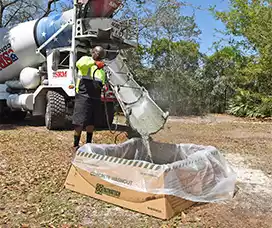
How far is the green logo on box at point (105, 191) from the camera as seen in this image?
337cm

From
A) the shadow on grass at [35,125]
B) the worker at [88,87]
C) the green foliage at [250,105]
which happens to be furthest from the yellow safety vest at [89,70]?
the green foliage at [250,105]

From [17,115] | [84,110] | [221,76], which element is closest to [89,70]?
[84,110]

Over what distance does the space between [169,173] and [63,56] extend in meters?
5.50

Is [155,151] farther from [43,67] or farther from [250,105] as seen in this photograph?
[250,105]

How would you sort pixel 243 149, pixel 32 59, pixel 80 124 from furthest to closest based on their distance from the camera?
pixel 32 59 < pixel 243 149 < pixel 80 124

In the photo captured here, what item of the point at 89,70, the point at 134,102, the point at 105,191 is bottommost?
the point at 105,191

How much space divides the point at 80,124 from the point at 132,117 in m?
0.87

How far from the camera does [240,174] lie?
463 cm

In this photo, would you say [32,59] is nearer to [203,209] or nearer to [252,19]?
[203,209]

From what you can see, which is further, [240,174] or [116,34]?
[116,34]

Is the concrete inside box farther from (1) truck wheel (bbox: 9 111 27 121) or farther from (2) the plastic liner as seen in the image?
(1) truck wheel (bbox: 9 111 27 121)

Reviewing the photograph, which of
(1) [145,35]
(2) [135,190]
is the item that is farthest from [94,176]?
(1) [145,35]

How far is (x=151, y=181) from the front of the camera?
123 inches

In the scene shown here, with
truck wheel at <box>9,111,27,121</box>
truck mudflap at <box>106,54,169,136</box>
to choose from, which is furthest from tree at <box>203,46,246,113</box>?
truck mudflap at <box>106,54,169,136</box>
